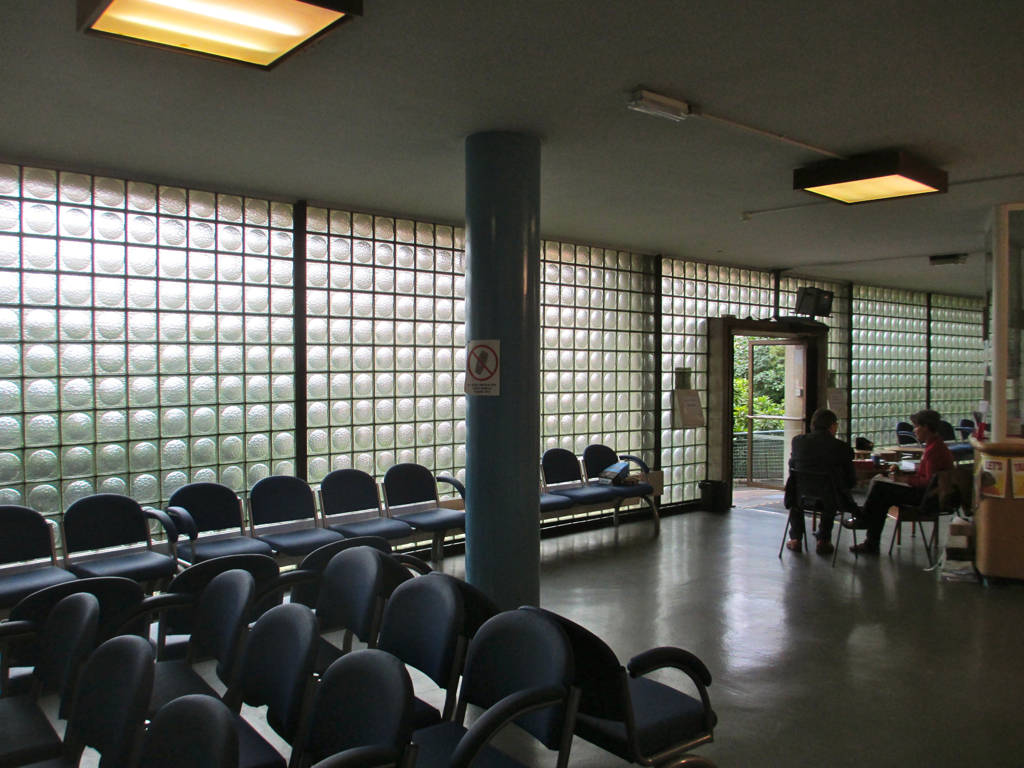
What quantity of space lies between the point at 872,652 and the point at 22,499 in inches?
219

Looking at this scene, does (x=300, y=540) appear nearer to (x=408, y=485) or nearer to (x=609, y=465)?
(x=408, y=485)

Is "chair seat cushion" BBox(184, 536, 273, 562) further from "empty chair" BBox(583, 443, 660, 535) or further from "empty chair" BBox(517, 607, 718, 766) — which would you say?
"empty chair" BBox(583, 443, 660, 535)

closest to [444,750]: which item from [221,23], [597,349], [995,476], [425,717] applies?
[425,717]

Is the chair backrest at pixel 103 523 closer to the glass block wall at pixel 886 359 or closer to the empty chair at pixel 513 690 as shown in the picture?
the empty chair at pixel 513 690

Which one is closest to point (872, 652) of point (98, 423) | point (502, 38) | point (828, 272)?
point (502, 38)

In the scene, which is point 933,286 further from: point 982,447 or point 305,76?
point 305,76

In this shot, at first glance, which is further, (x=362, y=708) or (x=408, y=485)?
(x=408, y=485)

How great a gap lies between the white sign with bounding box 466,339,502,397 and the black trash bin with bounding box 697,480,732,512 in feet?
18.2

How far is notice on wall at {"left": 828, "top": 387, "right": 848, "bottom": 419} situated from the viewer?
11070mm

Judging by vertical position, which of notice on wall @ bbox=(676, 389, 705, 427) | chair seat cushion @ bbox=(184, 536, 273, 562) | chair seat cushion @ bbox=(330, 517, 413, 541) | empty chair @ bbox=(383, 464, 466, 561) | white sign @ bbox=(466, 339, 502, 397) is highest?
white sign @ bbox=(466, 339, 502, 397)

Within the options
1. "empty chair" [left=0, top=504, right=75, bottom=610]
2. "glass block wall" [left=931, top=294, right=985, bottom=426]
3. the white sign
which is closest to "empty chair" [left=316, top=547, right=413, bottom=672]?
the white sign

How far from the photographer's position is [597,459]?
8.15m

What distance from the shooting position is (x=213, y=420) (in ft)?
19.4

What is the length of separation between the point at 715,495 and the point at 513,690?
23.8ft
